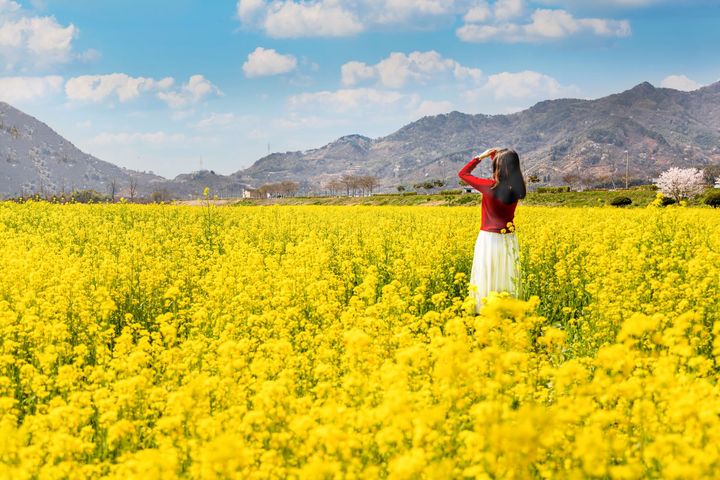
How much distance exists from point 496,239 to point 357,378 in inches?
195

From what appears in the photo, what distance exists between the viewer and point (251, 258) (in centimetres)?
1102

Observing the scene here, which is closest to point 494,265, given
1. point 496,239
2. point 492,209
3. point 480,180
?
point 496,239

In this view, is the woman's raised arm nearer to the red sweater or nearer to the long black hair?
the red sweater

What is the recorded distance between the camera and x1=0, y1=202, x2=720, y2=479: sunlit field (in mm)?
3197

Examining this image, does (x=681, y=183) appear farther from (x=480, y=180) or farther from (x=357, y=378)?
(x=357, y=378)

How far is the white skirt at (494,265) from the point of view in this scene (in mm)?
8719

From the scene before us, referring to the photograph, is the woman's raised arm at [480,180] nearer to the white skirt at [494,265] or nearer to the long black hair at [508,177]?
the long black hair at [508,177]

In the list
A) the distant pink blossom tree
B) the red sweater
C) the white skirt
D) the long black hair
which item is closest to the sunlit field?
the white skirt

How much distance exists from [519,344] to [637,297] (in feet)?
11.6

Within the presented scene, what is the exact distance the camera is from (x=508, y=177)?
8.38m

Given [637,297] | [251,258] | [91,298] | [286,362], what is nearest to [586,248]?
[637,297]

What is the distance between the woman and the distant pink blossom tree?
49199 millimetres

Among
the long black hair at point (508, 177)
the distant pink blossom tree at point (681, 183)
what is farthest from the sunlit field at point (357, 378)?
the distant pink blossom tree at point (681, 183)

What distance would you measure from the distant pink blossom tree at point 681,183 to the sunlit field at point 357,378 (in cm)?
4829
